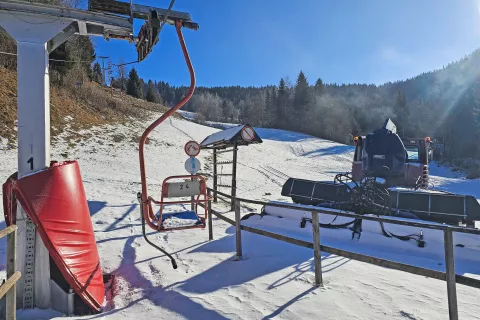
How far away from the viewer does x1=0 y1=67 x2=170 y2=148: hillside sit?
1495 centimetres

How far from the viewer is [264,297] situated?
3.68 metres

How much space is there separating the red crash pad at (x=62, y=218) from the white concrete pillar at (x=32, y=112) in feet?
0.50

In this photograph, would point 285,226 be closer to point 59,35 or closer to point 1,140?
point 59,35

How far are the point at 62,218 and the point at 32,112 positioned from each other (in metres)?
1.19

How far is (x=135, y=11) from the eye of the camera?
4410mm

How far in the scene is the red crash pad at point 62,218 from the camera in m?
3.24

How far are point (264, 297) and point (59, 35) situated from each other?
4021 millimetres

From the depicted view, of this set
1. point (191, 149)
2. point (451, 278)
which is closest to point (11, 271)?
point (451, 278)

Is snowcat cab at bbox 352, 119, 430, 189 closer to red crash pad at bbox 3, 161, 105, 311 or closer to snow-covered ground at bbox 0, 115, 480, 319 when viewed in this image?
snow-covered ground at bbox 0, 115, 480, 319

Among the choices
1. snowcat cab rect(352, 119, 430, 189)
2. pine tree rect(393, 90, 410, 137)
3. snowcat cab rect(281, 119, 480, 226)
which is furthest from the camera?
pine tree rect(393, 90, 410, 137)

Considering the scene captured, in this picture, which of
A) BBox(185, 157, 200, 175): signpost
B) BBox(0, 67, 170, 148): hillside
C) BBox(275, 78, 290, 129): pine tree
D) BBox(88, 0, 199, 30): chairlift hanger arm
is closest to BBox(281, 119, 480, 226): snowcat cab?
BBox(185, 157, 200, 175): signpost

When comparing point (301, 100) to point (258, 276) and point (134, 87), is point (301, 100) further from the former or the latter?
point (258, 276)

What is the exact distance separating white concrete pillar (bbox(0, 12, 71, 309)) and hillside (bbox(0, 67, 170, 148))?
12137mm

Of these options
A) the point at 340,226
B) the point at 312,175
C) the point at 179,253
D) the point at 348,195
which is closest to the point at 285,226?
the point at 340,226
